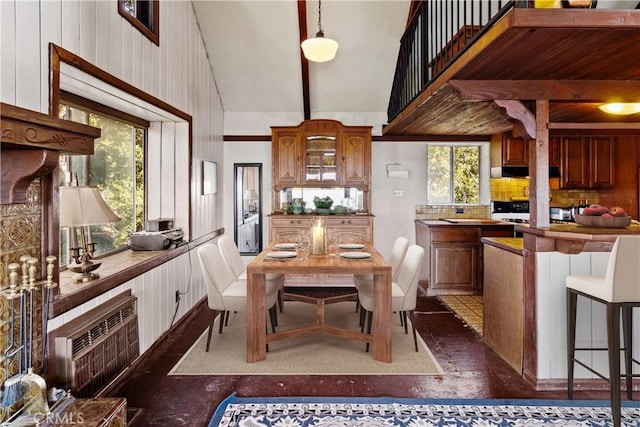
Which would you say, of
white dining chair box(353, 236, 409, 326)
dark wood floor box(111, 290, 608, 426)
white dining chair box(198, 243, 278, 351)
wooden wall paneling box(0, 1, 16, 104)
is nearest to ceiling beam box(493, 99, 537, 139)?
white dining chair box(353, 236, 409, 326)

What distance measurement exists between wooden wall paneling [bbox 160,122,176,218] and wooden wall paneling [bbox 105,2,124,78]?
1309 mm

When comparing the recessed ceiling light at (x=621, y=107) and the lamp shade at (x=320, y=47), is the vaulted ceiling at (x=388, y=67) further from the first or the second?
the lamp shade at (x=320, y=47)

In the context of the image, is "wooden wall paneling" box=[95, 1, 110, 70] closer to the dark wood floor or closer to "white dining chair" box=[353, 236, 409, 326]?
the dark wood floor

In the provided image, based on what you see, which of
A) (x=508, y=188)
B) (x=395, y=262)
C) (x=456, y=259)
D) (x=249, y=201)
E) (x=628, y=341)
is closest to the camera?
(x=628, y=341)

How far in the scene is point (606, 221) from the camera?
280cm

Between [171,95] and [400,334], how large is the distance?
318 cm

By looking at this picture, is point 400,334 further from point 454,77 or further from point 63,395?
point 63,395

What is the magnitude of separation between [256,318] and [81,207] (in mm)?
1516

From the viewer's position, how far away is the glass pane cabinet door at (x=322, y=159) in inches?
227

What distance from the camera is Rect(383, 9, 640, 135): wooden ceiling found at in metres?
1.95

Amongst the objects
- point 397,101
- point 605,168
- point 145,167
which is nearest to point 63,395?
point 145,167

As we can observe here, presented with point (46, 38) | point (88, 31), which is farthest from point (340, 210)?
point (46, 38)

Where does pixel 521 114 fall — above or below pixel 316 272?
above

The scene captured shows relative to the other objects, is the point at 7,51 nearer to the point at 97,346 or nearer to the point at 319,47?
the point at 97,346
